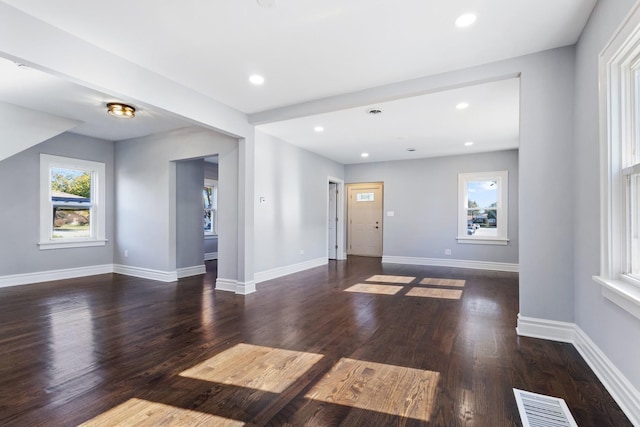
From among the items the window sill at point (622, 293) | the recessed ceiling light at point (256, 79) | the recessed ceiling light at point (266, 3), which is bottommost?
the window sill at point (622, 293)

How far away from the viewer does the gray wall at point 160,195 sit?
196 inches

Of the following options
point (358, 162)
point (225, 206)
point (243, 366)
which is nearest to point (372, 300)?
point (243, 366)

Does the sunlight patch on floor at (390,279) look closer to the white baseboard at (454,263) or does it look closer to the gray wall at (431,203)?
the white baseboard at (454,263)

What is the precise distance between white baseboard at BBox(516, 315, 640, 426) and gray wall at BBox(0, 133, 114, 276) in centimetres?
705

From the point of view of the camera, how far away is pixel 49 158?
5449 millimetres

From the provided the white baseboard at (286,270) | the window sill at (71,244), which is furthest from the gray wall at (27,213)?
the white baseboard at (286,270)

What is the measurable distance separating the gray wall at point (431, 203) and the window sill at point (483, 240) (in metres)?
0.08

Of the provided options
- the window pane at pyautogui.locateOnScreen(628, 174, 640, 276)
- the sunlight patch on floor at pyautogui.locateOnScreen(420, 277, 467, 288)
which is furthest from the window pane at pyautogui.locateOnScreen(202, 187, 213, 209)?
the window pane at pyautogui.locateOnScreen(628, 174, 640, 276)

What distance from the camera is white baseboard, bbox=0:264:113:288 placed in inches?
197

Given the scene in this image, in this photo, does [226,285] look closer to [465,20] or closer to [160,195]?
[160,195]

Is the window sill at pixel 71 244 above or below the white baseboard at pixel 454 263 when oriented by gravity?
above

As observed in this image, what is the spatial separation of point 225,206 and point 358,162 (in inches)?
172

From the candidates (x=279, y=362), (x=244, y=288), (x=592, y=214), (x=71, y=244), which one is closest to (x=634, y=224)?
(x=592, y=214)

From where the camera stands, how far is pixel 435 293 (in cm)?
468
